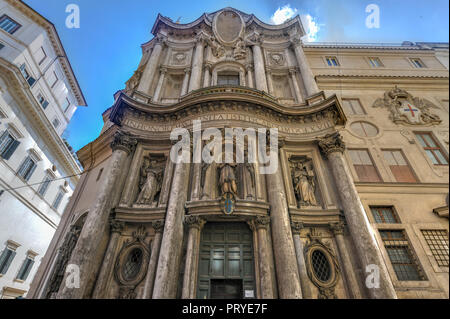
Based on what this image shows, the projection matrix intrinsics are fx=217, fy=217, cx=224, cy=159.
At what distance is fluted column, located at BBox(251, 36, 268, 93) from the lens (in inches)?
579

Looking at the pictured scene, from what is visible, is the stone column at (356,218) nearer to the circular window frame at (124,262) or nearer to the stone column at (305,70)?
Answer: the stone column at (305,70)

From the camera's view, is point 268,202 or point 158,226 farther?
point 268,202

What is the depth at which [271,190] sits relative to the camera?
10062mm

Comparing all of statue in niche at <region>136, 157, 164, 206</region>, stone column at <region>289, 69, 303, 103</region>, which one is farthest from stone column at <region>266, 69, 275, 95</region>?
statue in niche at <region>136, 157, 164, 206</region>

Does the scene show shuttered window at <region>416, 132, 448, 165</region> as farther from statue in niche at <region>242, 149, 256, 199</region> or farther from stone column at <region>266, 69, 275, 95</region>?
stone column at <region>266, 69, 275, 95</region>

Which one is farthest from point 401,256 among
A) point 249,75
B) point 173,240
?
point 249,75

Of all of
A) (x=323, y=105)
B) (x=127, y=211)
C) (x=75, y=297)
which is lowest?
(x=75, y=297)

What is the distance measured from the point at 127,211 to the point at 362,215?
10334 mm

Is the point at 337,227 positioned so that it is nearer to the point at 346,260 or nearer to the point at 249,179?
the point at 346,260

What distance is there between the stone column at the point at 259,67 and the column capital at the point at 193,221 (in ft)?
31.1

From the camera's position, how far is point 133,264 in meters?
9.19

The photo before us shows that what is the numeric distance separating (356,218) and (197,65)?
1381 cm
